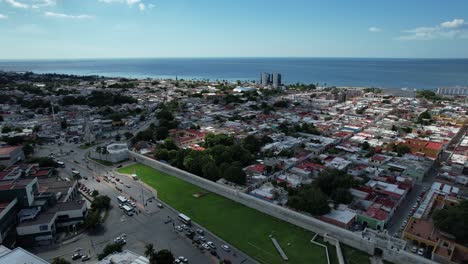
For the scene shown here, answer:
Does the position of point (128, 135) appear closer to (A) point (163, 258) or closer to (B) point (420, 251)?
(A) point (163, 258)

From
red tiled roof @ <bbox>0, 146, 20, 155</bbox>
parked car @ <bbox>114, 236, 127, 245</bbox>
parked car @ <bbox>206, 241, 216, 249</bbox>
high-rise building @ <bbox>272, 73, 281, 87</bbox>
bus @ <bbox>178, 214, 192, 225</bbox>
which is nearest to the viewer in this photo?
parked car @ <bbox>206, 241, 216, 249</bbox>

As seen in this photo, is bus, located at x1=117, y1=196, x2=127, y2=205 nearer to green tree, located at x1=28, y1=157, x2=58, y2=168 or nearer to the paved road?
the paved road

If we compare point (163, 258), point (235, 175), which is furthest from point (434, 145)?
point (163, 258)

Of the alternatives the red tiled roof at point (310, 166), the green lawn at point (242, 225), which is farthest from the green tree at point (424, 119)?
the green lawn at point (242, 225)

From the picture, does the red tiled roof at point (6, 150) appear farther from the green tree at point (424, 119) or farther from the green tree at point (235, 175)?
the green tree at point (424, 119)

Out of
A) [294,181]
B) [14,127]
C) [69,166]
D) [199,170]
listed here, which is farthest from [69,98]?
[294,181]

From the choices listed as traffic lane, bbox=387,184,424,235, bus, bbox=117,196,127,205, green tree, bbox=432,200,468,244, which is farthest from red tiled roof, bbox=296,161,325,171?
bus, bbox=117,196,127,205

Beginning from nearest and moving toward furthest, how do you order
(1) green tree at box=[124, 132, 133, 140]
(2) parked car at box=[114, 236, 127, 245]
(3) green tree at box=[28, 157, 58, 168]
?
(2) parked car at box=[114, 236, 127, 245] → (3) green tree at box=[28, 157, 58, 168] → (1) green tree at box=[124, 132, 133, 140]
